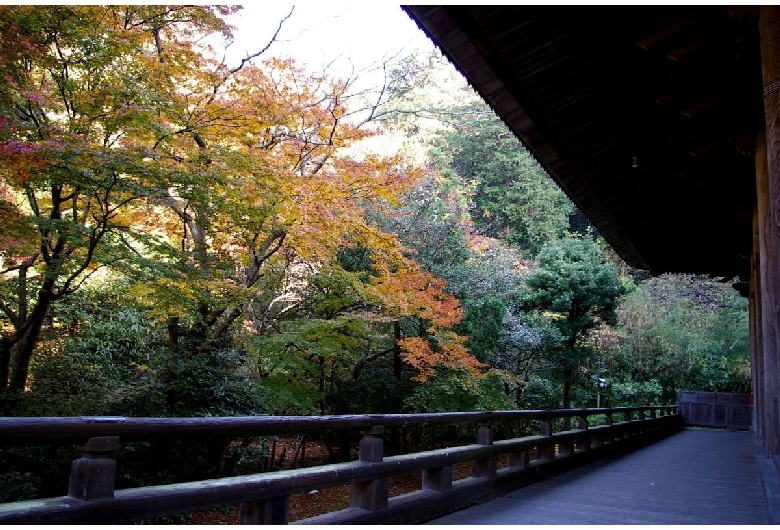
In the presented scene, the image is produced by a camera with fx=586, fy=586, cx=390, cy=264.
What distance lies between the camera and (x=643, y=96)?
411 cm

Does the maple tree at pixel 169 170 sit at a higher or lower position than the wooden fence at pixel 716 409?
higher

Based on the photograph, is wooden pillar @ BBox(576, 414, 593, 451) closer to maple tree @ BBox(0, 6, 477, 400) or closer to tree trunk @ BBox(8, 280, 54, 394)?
Result: maple tree @ BBox(0, 6, 477, 400)

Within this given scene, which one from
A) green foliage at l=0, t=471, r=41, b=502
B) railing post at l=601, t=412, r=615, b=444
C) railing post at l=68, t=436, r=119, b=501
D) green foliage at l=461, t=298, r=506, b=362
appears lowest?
green foliage at l=0, t=471, r=41, b=502

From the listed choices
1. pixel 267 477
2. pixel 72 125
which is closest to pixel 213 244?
pixel 72 125

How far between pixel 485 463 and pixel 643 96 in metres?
3.03

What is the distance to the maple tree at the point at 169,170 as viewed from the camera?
6.08 meters

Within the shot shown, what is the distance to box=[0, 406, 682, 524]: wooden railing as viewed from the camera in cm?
200

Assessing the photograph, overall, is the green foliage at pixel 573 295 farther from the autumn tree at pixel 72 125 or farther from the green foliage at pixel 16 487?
the green foliage at pixel 16 487

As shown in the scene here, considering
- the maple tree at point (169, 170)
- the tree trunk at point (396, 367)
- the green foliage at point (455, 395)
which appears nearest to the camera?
the maple tree at point (169, 170)

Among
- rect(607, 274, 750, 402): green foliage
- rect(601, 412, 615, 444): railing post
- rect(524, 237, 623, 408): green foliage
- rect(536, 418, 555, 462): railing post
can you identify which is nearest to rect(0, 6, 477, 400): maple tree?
rect(601, 412, 615, 444): railing post

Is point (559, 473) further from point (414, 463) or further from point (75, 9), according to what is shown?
point (75, 9)

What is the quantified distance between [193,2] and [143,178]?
2.48 meters

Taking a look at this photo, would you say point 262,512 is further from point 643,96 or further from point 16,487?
Result: point 16,487

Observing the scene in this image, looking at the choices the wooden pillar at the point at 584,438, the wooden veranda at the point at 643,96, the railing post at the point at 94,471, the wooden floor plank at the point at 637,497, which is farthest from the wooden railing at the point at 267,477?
the wooden veranda at the point at 643,96
